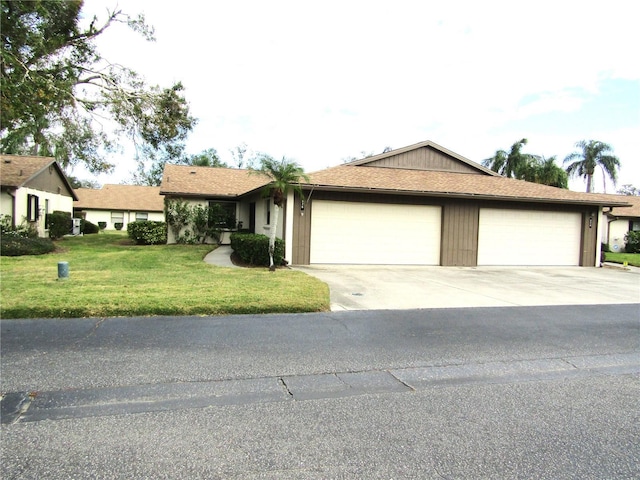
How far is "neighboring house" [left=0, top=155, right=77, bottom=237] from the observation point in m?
19.6

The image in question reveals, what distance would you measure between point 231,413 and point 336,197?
38.7 ft

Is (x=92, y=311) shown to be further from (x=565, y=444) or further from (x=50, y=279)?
(x=565, y=444)

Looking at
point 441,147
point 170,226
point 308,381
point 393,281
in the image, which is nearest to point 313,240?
point 393,281

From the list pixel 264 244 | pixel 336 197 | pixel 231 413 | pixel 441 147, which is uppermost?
pixel 441 147

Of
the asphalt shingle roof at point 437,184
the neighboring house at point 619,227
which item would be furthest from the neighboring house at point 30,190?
the neighboring house at point 619,227

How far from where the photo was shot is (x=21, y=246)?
15336mm

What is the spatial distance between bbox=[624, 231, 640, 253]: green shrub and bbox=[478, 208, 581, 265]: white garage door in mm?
13306

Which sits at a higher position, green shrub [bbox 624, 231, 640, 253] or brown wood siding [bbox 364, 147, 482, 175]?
brown wood siding [bbox 364, 147, 482, 175]

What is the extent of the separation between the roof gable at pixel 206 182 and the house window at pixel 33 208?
21.8 feet

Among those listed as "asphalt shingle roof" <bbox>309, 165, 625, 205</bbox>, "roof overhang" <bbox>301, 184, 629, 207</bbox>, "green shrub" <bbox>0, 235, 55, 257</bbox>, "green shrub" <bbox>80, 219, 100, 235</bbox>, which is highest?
"asphalt shingle roof" <bbox>309, 165, 625, 205</bbox>

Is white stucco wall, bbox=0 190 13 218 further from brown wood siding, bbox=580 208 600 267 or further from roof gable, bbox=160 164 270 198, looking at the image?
brown wood siding, bbox=580 208 600 267

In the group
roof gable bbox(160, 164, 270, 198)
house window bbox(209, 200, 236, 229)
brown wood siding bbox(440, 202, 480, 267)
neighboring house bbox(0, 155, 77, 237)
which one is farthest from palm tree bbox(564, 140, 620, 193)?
neighboring house bbox(0, 155, 77, 237)

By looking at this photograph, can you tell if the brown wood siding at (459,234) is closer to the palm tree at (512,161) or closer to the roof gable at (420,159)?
the roof gable at (420,159)

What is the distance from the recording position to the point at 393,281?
37.5 feet
